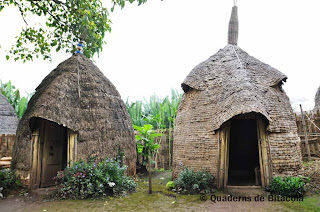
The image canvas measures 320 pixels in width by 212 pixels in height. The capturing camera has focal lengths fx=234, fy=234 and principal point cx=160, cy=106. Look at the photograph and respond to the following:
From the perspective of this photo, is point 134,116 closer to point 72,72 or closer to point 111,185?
point 72,72

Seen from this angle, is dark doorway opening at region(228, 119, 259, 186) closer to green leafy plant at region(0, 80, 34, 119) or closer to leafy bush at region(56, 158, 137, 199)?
leafy bush at region(56, 158, 137, 199)

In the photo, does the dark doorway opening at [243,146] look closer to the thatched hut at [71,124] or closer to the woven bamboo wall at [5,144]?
the thatched hut at [71,124]

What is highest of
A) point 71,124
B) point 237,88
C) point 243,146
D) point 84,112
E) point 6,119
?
point 237,88

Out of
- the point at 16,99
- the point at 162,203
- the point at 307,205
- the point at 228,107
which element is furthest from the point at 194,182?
the point at 16,99

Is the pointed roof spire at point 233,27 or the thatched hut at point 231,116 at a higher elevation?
the pointed roof spire at point 233,27

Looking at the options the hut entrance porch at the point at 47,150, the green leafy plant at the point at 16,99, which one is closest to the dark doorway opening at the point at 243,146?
the hut entrance porch at the point at 47,150

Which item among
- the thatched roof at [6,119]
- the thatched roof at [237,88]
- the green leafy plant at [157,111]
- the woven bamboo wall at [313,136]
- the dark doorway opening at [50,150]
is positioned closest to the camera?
the thatched roof at [237,88]

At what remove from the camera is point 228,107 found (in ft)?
19.0

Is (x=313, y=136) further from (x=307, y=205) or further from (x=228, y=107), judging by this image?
(x=307, y=205)

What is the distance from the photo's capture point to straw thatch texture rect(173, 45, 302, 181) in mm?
5605

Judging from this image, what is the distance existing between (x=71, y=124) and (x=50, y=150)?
4.40 ft

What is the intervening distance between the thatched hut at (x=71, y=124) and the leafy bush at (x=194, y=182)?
1.73 meters

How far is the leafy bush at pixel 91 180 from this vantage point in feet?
16.6

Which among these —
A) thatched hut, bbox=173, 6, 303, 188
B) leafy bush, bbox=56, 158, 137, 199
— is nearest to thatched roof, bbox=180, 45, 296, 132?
thatched hut, bbox=173, 6, 303, 188
